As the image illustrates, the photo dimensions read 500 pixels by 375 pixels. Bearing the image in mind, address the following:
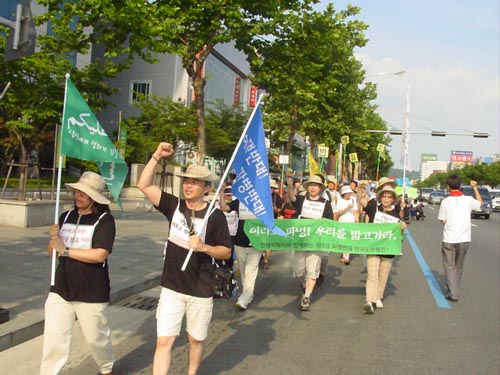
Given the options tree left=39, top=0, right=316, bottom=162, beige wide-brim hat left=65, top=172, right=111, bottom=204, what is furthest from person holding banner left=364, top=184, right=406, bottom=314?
tree left=39, top=0, right=316, bottom=162

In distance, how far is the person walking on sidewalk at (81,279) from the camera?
4016mm

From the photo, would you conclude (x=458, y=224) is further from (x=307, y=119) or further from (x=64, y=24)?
(x=307, y=119)

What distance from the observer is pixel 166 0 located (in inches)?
438

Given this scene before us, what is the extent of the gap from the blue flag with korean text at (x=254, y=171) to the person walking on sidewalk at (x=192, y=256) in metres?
0.87

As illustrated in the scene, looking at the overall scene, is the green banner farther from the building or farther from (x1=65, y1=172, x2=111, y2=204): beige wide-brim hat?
the building

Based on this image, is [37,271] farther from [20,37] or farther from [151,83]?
[151,83]

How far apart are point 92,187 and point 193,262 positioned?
1.00 meters

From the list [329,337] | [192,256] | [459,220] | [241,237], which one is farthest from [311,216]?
[192,256]

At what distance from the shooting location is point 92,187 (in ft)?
13.8

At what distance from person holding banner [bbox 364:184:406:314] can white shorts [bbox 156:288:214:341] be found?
3607 millimetres

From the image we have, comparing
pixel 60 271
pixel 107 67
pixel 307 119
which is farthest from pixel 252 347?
pixel 307 119

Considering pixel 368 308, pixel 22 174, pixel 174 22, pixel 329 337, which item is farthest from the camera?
pixel 22 174

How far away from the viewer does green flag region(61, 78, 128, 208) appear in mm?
4598

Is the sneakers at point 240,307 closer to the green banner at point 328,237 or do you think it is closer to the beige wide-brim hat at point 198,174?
the green banner at point 328,237
